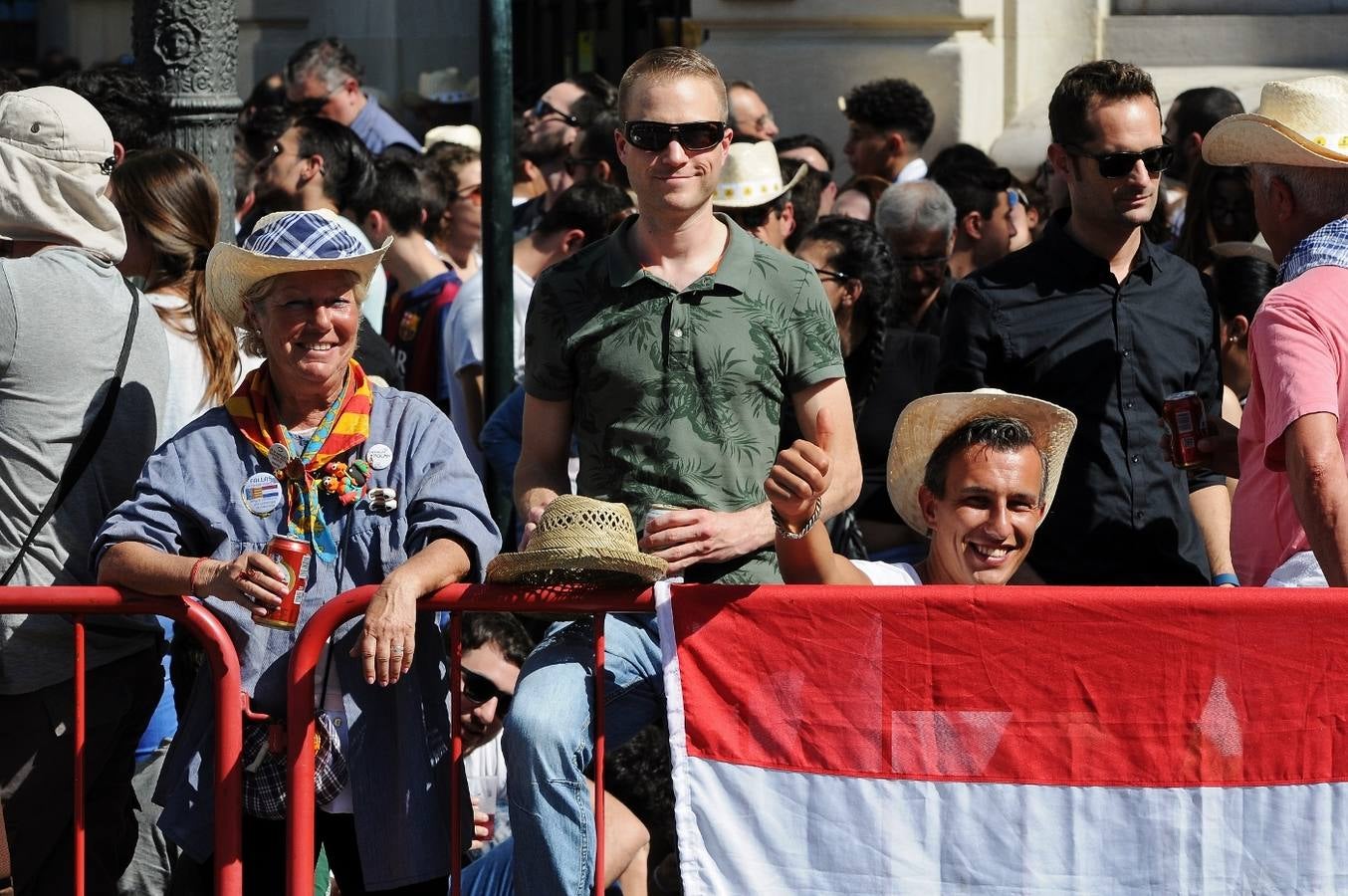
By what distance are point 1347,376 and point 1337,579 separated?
496 millimetres

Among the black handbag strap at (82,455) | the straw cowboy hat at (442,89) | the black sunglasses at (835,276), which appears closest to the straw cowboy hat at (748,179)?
the black sunglasses at (835,276)

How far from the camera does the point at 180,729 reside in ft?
13.9

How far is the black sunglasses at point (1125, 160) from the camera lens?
5.17m

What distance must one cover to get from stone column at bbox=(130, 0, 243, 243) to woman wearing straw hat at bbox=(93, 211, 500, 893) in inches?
107

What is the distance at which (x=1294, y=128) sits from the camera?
15.8ft

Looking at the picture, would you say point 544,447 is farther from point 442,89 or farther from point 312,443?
point 442,89

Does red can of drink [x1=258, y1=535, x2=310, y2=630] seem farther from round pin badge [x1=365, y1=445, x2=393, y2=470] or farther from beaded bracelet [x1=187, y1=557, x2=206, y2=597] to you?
round pin badge [x1=365, y1=445, x2=393, y2=470]

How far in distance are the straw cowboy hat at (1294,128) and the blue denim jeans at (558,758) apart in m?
2.03

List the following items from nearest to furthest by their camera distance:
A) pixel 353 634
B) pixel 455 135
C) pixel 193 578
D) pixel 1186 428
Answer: pixel 193 578
pixel 353 634
pixel 1186 428
pixel 455 135

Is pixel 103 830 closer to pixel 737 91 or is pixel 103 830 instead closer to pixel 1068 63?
pixel 737 91

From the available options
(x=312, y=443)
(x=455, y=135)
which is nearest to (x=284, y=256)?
(x=312, y=443)

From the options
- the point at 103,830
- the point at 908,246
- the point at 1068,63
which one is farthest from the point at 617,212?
the point at 1068,63

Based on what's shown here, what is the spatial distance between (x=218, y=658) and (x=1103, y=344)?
8.11 ft

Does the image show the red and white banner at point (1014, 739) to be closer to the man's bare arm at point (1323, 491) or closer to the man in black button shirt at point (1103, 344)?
the man's bare arm at point (1323, 491)
